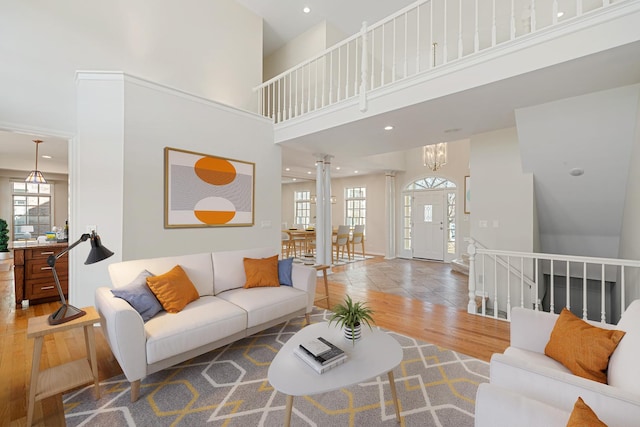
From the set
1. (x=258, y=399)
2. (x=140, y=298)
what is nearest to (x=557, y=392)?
(x=258, y=399)

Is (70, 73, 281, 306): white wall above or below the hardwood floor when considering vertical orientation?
above

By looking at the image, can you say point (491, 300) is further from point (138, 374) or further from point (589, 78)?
point (138, 374)

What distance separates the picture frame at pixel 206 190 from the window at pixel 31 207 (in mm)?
7266

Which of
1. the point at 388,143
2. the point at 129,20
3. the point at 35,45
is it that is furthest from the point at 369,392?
the point at 129,20

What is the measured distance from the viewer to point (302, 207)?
11375 millimetres

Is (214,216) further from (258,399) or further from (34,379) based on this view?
(258,399)

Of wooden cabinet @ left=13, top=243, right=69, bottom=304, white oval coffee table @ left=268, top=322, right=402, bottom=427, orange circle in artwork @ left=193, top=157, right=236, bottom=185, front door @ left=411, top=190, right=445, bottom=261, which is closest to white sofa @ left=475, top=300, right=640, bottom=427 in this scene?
white oval coffee table @ left=268, top=322, right=402, bottom=427

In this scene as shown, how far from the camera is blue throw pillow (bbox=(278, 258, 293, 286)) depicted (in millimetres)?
3227

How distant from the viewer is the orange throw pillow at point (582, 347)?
1360 millimetres

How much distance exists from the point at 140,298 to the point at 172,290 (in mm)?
244

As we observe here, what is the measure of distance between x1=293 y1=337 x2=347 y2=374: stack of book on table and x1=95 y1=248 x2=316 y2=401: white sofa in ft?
3.08

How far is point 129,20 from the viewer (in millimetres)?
3830

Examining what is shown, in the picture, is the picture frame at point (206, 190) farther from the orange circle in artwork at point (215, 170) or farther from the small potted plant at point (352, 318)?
the small potted plant at point (352, 318)

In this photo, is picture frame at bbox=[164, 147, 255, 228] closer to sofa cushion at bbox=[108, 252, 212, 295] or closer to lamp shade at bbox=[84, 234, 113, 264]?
sofa cushion at bbox=[108, 252, 212, 295]
